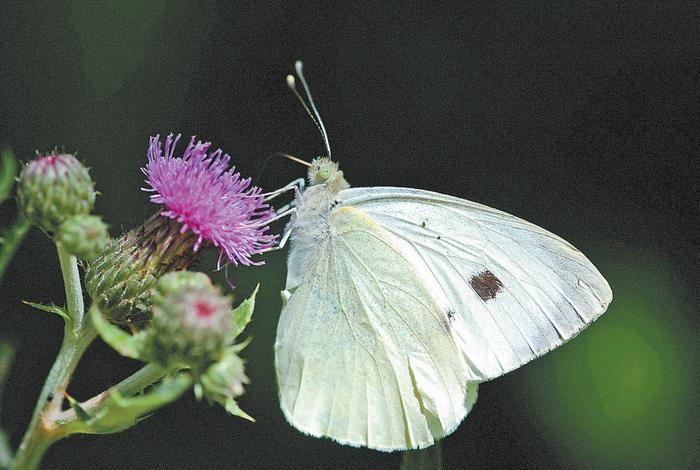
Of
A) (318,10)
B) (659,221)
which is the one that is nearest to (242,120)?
(318,10)

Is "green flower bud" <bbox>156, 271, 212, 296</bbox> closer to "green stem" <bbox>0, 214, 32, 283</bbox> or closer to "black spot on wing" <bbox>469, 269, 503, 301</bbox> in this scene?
"green stem" <bbox>0, 214, 32, 283</bbox>

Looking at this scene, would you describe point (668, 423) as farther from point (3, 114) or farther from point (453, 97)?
point (3, 114)

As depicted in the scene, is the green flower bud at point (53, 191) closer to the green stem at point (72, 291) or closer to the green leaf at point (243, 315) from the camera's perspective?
the green stem at point (72, 291)

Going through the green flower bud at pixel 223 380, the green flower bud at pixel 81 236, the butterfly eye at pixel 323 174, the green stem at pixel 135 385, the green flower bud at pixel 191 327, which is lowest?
the green flower bud at pixel 223 380

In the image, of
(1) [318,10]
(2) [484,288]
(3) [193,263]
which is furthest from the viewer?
(1) [318,10]

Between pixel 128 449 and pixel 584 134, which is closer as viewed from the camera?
pixel 128 449

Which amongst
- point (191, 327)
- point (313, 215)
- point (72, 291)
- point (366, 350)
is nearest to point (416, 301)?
point (366, 350)

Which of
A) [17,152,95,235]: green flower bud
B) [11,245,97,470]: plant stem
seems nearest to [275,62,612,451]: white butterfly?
[11,245,97,470]: plant stem

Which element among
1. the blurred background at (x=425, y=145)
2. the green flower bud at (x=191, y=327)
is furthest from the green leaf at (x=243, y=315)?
the blurred background at (x=425, y=145)
